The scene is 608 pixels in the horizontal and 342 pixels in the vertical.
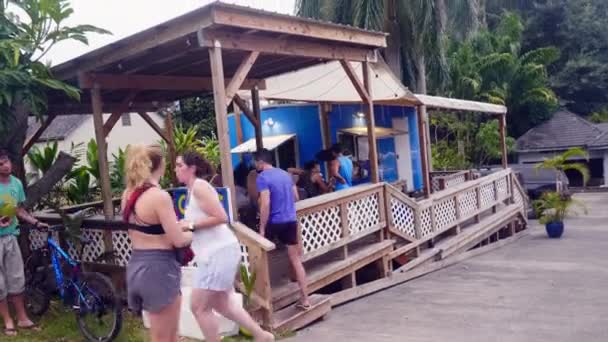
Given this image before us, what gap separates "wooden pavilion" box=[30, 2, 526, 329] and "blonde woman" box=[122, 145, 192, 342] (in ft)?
6.36

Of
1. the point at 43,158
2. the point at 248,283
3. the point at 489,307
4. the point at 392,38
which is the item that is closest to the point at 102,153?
the point at 248,283

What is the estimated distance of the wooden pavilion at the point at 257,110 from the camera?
224 inches

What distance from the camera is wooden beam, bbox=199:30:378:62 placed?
5750 millimetres

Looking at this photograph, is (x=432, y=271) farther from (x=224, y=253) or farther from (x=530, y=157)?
(x=530, y=157)

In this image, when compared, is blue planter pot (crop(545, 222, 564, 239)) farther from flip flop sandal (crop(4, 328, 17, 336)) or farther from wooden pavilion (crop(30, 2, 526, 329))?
flip flop sandal (crop(4, 328, 17, 336))

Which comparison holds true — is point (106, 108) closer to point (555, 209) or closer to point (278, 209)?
point (278, 209)

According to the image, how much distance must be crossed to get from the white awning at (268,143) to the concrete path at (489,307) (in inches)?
211

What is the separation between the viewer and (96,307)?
5.48 metres

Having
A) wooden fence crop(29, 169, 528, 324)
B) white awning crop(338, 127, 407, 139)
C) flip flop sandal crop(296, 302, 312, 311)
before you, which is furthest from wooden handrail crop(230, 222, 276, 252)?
white awning crop(338, 127, 407, 139)

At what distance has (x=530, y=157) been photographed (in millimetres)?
29219

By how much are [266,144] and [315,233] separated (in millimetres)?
7198

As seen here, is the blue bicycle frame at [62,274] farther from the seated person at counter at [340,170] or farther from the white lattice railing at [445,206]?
the white lattice railing at [445,206]

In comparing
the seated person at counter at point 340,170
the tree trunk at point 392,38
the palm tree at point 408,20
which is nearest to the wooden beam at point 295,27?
the seated person at counter at point 340,170

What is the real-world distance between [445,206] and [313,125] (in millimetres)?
5201
